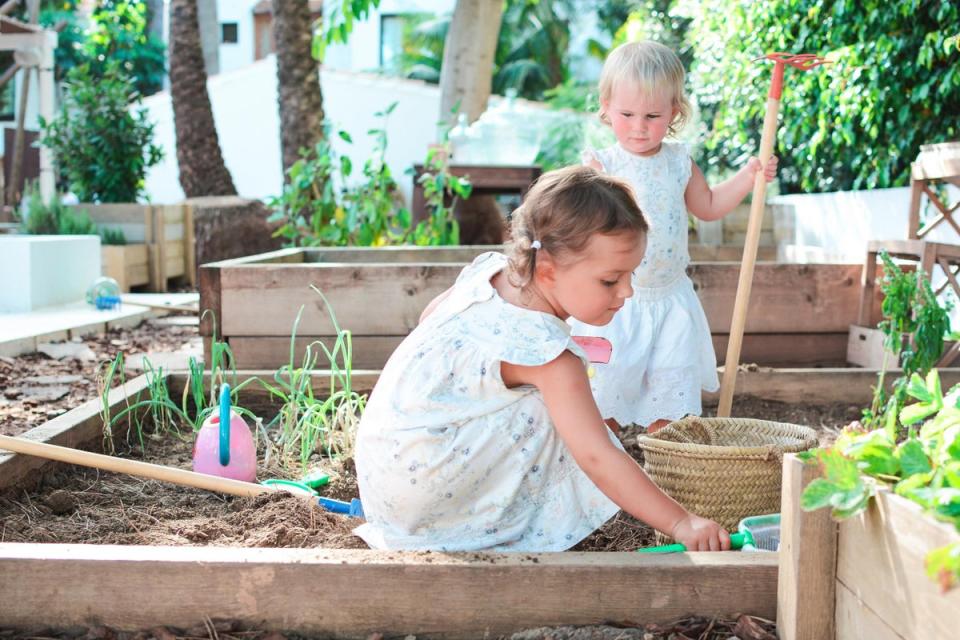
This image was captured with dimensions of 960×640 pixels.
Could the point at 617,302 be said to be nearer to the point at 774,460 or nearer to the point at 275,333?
the point at 774,460

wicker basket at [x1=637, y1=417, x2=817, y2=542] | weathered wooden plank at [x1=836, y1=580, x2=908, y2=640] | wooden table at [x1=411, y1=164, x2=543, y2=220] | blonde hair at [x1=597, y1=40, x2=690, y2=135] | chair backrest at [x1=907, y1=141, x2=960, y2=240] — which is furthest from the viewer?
wooden table at [x1=411, y1=164, x2=543, y2=220]

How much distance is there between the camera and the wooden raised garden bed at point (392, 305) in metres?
3.72

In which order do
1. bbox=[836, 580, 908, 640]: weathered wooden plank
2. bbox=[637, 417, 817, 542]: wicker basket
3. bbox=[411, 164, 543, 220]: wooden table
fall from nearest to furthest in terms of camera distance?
bbox=[836, 580, 908, 640]: weathered wooden plank
bbox=[637, 417, 817, 542]: wicker basket
bbox=[411, 164, 543, 220]: wooden table

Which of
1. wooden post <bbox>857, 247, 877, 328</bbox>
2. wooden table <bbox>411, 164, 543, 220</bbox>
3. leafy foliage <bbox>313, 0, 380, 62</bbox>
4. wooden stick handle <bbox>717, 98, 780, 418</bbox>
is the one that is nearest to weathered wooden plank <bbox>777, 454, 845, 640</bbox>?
wooden stick handle <bbox>717, 98, 780, 418</bbox>

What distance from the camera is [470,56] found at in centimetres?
977

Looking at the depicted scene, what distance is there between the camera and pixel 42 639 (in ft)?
5.18

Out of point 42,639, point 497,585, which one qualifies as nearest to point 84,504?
point 42,639

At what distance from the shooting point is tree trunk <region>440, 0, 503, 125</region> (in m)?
9.68

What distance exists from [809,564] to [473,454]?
673 millimetres

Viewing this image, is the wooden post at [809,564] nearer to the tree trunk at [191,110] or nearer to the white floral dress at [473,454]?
the white floral dress at [473,454]

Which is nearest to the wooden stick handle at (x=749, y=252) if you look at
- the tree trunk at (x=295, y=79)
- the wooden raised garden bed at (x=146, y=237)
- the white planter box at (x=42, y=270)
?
the white planter box at (x=42, y=270)

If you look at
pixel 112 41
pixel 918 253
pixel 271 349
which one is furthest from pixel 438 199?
pixel 112 41

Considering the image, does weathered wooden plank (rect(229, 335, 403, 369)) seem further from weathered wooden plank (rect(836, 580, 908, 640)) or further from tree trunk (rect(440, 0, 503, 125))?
tree trunk (rect(440, 0, 503, 125))

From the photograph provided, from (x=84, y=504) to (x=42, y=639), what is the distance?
2.55ft
